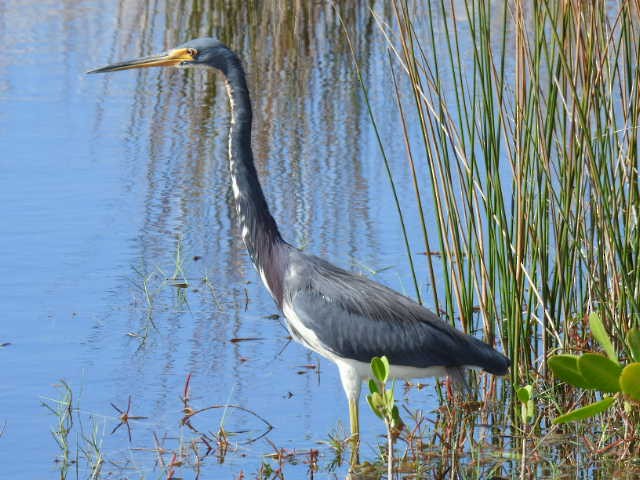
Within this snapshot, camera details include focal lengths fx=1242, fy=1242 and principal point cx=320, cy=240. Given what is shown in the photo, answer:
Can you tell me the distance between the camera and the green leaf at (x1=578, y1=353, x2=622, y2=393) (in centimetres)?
337

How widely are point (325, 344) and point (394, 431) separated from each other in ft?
1.34

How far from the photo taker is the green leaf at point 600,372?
337 centimetres

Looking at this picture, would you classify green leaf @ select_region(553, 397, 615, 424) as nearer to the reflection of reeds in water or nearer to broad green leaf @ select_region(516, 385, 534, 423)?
broad green leaf @ select_region(516, 385, 534, 423)

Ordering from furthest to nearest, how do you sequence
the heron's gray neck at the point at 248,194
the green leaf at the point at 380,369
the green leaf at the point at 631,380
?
the heron's gray neck at the point at 248,194
the green leaf at the point at 631,380
the green leaf at the point at 380,369

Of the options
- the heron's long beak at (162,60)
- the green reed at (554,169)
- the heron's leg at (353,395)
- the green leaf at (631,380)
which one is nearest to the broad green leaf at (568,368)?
the green leaf at (631,380)

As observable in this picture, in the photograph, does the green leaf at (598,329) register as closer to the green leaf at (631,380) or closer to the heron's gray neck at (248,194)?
the green leaf at (631,380)

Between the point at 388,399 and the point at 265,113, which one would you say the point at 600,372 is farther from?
the point at 265,113

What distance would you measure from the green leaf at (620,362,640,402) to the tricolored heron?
2.44 feet

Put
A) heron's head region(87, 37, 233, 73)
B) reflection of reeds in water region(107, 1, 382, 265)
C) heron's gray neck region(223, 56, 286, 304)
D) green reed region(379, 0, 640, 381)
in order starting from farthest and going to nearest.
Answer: reflection of reeds in water region(107, 1, 382, 265), heron's head region(87, 37, 233, 73), heron's gray neck region(223, 56, 286, 304), green reed region(379, 0, 640, 381)

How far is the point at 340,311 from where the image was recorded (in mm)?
4242

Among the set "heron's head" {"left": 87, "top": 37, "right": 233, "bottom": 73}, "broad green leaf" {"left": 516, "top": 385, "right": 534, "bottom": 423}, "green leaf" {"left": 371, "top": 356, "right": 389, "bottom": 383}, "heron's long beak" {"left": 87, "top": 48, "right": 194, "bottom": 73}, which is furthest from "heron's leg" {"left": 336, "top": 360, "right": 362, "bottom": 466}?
"heron's long beak" {"left": 87, "top": 48, "right": 194, "bottom": 73}

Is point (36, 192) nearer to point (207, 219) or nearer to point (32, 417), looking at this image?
point (207, 219)

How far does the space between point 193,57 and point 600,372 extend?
2.02 m

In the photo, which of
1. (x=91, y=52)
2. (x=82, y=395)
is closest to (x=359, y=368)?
(x=82, y=395)
